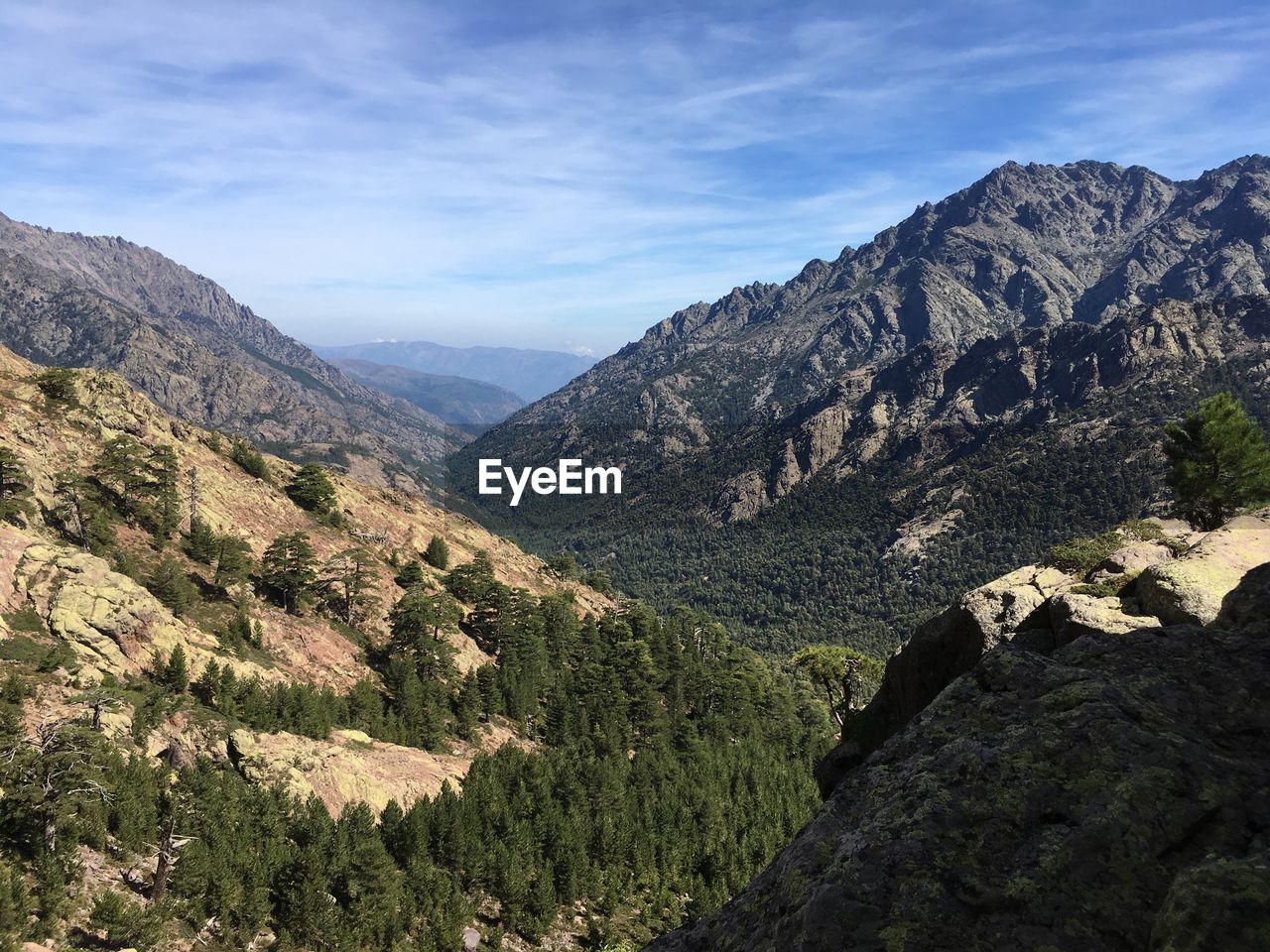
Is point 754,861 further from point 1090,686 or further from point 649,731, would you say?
point 1090,686

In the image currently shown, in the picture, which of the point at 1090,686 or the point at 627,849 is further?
the point at 627,849

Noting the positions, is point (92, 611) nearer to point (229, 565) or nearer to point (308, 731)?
point (308, 731)

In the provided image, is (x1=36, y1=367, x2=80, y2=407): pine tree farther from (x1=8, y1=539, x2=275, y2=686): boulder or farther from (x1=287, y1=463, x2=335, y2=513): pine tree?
(x1=8, y1=539, x2=275, y2=686): boulder

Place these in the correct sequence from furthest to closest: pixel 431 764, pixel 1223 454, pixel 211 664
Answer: pixel 431 764
pixel 211 664
pixel 1223 454

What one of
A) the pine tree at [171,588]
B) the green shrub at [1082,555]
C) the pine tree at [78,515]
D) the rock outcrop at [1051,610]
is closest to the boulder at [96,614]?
the pine tree at [171,588]

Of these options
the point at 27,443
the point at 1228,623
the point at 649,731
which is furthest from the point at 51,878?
the point at 649,731

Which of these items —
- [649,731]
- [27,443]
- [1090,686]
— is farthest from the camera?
[649,731]
